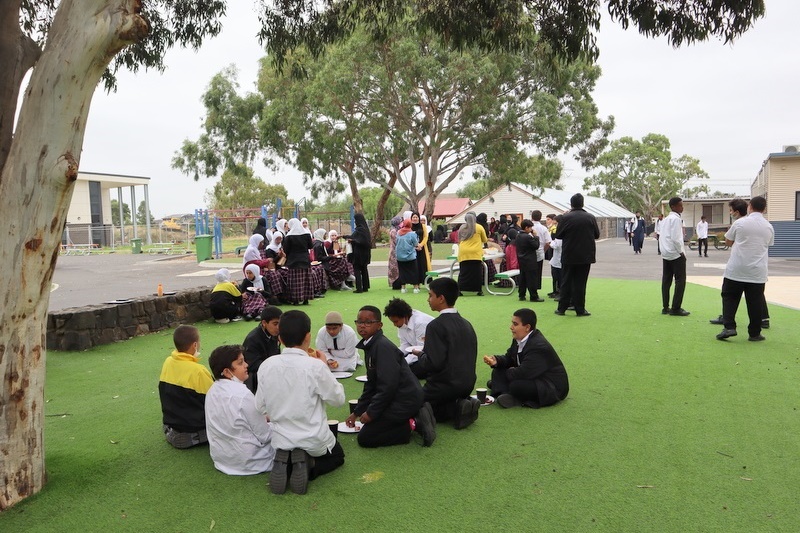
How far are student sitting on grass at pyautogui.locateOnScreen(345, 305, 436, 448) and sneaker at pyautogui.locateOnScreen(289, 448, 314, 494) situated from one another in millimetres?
606

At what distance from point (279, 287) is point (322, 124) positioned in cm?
1550

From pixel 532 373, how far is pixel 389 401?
1485 mm

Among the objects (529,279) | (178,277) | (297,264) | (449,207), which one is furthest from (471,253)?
(449,207)

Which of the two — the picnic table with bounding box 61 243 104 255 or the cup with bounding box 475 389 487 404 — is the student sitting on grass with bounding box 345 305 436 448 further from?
the picnic table with bounding box 61 243 104 255

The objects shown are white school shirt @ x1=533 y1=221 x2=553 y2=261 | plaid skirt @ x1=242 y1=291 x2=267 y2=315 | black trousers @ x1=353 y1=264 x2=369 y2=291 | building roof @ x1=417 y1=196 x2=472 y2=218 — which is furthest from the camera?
building roof @ x1=417 y1=196 x2=472 y2=218

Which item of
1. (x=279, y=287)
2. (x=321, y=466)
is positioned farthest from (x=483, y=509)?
(x=279, y=287)

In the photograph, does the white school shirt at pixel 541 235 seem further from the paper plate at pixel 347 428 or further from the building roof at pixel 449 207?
the building roof at pixel 449 207

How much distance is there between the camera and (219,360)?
165 inches

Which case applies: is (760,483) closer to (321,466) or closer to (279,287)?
(321,466)

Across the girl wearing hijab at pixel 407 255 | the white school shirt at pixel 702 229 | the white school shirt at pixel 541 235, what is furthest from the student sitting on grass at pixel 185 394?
the white school shirt at pixel 702 229

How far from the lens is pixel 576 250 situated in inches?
367

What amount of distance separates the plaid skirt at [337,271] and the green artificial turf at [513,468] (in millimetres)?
7564

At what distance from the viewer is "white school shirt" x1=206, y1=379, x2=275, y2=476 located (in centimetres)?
405

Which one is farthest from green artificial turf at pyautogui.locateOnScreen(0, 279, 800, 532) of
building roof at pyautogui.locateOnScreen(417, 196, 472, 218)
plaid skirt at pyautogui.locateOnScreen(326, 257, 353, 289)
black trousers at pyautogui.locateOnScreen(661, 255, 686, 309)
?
building roof at pyautogui.locateOnScreen(417, 196, 472, 218)
